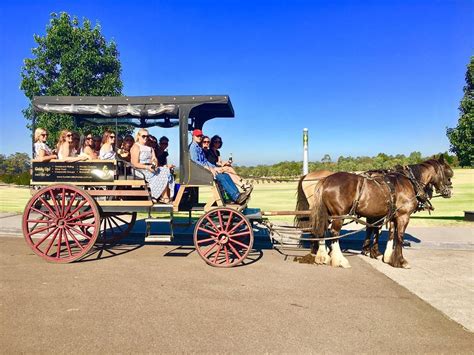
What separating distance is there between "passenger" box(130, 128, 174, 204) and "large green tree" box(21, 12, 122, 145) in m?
12.3

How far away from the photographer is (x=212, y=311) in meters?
4.11

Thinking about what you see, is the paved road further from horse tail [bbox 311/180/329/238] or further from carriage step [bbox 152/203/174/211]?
carriage step [bbox 152/203/174/211]

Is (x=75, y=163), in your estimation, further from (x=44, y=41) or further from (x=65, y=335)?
(x=44, y=41)

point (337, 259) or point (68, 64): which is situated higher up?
point (68, 64)

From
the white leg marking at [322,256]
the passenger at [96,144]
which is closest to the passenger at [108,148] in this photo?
the passenger at [96,144]

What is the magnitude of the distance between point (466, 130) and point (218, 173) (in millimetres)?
9006

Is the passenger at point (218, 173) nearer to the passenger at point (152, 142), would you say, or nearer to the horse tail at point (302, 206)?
the horse tail at point (302, 206)

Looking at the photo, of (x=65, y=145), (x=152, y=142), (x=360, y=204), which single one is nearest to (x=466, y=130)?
(x=360, y=204)

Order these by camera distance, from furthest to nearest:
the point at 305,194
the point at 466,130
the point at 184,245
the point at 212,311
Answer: the point at 466,130
the point at 184,245
the point at 305,194
the point at 212,311

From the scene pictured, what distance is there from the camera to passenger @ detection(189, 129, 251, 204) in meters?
6.30

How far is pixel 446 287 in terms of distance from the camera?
512 cm

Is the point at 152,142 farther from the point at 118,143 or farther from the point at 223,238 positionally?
the point at 223,238

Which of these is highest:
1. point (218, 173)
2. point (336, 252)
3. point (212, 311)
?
point (218, 173)

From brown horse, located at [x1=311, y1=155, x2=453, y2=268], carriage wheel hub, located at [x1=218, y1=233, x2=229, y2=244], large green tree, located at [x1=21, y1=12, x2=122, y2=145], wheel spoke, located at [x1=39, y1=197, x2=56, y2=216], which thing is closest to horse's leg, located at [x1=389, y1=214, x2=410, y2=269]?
brown horse, located at [x1=311, y1=155, x2=453, y2=268]
